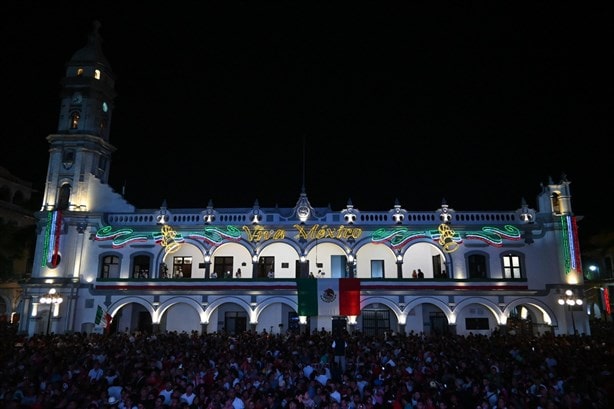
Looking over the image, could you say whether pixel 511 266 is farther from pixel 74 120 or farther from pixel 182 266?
pixel 74 120

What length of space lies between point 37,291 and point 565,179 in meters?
39.0

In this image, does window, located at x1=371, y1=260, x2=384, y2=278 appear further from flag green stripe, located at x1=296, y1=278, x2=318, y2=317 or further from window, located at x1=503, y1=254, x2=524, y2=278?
window, located at x1=503, y1=254, x2=524, y2=278

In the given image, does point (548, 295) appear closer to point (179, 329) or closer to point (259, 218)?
point (259, 218)

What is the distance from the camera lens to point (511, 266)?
32844 mm

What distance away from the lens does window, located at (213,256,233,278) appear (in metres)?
35.4

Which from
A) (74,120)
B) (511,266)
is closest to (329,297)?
(511,266)

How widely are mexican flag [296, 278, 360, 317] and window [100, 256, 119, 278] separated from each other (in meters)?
14.2

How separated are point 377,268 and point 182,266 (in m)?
15.2

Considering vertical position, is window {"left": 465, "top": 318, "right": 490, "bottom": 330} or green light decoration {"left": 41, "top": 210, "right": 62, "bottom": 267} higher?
green light decoration {"left": 41, "top": 210, "right": 62, "bottom": 267}

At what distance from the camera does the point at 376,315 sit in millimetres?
33688

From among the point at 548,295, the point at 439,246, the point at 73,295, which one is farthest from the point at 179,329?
the point at 548,295

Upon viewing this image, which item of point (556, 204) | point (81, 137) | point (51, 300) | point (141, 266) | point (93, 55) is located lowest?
point (51, 300)

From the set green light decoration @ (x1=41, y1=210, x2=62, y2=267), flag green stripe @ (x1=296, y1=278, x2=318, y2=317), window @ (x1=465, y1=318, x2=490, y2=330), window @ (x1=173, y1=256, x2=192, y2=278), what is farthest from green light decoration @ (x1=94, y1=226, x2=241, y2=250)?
window @ (x1=465, y1=318, x2=490, y2=330)

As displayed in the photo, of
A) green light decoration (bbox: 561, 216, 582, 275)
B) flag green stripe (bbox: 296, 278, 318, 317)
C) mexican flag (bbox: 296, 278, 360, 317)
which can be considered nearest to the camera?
mexican flag (bbox: 296, 278, 360, 317)
